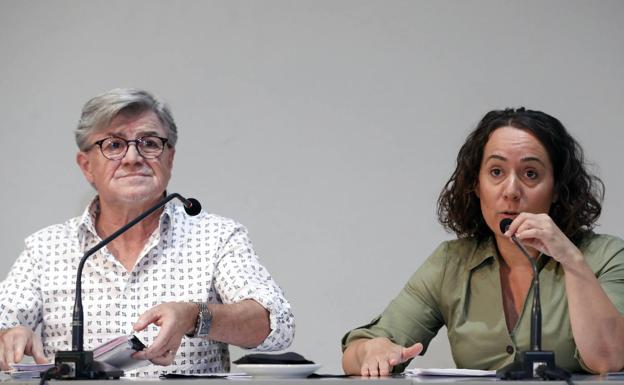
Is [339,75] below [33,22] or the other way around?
Result: below

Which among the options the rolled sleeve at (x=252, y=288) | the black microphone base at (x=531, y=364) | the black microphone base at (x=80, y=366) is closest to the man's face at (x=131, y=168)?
the rolled sleeve at (x=252, y=288)

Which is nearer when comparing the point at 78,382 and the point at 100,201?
the point at 78,382

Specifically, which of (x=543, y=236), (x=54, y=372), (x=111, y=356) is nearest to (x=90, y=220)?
(x=111, y=356)

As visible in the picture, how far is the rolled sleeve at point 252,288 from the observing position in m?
2.50

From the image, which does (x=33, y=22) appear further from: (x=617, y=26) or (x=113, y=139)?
(x=617, y=26)

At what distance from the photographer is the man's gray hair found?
8.63ft

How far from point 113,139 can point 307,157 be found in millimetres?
697

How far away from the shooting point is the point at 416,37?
3127mm

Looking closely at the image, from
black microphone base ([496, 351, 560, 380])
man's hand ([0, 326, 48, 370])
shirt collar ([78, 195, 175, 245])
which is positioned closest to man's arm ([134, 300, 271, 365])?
man's hand ([0, 326, 48, 370])

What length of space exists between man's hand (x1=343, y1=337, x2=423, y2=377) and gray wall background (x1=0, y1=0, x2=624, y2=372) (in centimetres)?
65

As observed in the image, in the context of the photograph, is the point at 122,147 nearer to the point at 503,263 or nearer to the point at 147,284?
the point at 147,284

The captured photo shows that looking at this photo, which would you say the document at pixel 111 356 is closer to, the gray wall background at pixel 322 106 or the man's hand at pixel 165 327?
the man's hand at pixel 165 327

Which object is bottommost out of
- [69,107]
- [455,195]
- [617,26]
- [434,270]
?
[434,270]

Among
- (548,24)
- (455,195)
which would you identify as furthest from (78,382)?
(548,24)
